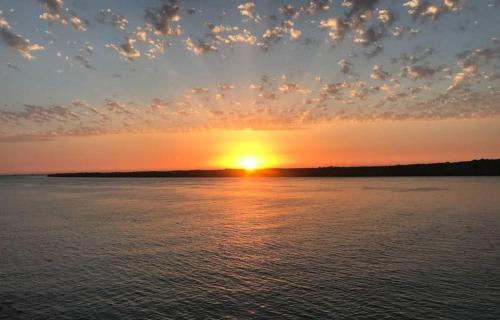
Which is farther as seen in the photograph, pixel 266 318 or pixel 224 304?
pixel 224 304

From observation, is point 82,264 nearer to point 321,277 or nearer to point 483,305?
point 321,277

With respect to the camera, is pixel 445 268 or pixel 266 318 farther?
pixel 445 268

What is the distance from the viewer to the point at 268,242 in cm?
2720

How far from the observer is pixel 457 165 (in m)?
182

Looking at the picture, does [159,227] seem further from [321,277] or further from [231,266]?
[321,277]

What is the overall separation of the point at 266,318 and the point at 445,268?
11.0 metres

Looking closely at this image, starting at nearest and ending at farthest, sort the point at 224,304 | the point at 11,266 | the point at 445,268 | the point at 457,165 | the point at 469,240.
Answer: the point at 224,304 < the point at 445,268 < the point at 11,266 < the point at 469,240 < the point at 457,165

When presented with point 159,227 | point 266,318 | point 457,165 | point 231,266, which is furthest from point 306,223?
point 457,165

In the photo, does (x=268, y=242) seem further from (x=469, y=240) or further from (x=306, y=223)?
(x=469, y=240)

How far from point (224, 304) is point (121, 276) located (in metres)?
6.69

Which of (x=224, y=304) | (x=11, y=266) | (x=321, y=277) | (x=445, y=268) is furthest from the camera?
(x=11, y=266)

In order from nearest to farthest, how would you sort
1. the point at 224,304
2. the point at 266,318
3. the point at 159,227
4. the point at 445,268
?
the point at 266,318 → the point at 224,304 → the point at 445,268 → the point at 159,227

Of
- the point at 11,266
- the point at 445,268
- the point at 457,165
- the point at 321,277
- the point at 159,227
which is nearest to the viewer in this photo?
the point at 321,277

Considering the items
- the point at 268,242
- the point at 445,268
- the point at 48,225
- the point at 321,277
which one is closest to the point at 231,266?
the point at 321,277
